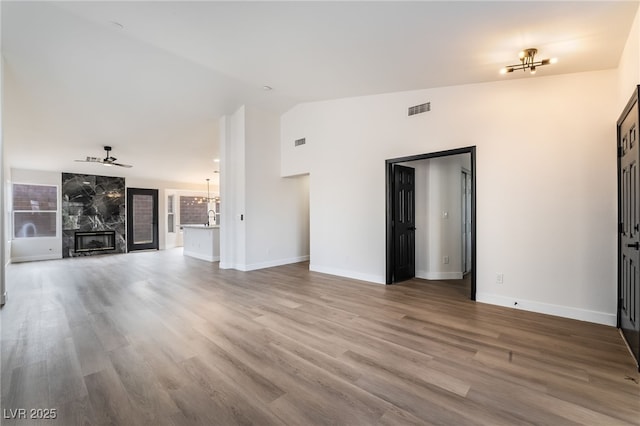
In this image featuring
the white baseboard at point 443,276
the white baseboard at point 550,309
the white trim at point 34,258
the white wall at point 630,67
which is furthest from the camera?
the white trim at point 34,258

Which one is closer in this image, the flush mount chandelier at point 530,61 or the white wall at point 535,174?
the flush mount chandelier at point 530,61

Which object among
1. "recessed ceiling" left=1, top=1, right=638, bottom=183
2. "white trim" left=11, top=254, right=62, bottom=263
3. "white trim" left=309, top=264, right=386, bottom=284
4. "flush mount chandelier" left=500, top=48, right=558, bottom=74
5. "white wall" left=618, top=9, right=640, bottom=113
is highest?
"recessed ceiling" left=1, top=1, right=638, bottom=183

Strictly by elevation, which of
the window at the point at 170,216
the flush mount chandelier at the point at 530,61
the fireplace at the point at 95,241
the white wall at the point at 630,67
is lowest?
the fireplace at the point at 95,241

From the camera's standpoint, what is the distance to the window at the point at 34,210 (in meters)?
7.64

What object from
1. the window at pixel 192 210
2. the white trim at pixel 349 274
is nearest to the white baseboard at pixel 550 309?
the white trim at pixel 349 274

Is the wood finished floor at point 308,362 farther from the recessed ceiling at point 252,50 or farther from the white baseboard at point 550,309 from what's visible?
the recessed ceiling at point 252,50

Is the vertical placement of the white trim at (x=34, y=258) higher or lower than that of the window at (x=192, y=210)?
lower

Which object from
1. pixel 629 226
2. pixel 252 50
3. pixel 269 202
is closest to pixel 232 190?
pixel 269 202

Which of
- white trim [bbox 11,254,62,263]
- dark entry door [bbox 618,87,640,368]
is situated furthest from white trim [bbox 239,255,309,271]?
white trim [bbox 11,254,62,263]

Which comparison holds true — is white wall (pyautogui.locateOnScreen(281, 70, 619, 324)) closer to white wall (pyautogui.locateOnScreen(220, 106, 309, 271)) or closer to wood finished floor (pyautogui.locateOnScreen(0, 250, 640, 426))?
wood finished floor (pyautogui.locateOnScreen(0, 250, 640, 426))

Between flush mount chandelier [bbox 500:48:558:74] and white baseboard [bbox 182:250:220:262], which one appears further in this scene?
white baseboard [bbox 182:250:220:262]

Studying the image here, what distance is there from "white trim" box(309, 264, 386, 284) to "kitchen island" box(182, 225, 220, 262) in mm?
2947

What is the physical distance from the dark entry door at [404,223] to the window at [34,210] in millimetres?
10014

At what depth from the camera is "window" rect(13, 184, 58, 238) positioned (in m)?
7.64
